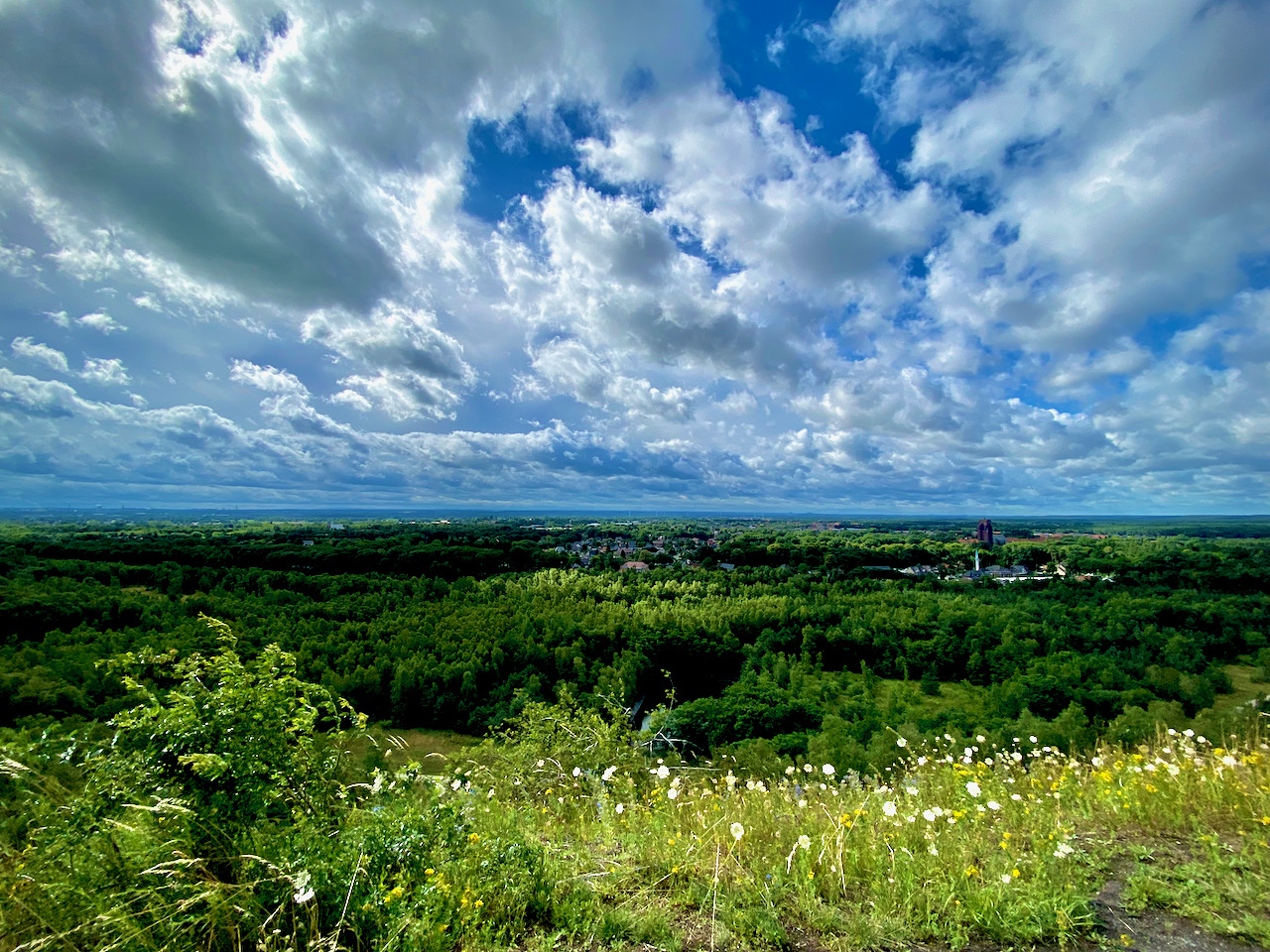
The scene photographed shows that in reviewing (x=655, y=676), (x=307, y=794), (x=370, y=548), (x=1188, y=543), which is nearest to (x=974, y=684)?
(x=655, y=676)

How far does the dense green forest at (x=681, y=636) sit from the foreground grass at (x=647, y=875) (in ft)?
54.1

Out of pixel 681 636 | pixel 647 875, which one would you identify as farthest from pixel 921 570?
pixel 647 875

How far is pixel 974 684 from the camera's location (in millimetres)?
56688

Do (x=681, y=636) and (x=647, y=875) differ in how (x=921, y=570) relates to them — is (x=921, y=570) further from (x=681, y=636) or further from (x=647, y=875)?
(x=647, y=875)

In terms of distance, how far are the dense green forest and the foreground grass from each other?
1648 centimetres

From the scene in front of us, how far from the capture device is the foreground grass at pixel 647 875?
3.12 meters

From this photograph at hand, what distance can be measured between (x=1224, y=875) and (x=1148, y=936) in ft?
3.29

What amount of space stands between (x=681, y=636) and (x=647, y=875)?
5479 centimetres

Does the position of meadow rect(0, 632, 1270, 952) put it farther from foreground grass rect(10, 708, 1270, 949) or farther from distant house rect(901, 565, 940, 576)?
distant house rect(901, 565, 940, 576)

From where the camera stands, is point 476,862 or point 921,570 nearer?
point 476,862

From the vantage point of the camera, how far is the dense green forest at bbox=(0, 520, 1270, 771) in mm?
38188

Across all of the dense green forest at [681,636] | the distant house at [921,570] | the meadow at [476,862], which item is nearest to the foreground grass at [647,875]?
the meadow at [476,862]

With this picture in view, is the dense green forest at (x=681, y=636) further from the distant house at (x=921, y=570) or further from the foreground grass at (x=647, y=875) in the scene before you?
the foreground grass at (x=647, y=875)

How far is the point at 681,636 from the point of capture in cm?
5650
